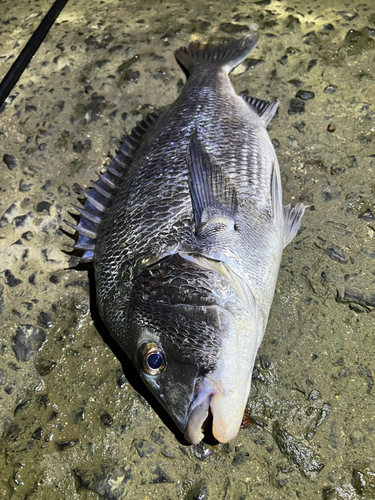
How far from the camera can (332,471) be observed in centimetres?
238

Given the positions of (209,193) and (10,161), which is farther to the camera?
(10,161)

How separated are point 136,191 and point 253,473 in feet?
6.38

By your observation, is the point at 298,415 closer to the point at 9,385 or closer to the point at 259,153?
the point at 259,153

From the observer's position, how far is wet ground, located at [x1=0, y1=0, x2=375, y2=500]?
2506mm

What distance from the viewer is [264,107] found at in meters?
3.58

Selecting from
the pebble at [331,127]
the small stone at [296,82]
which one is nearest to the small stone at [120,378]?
the pebble at [331,127]

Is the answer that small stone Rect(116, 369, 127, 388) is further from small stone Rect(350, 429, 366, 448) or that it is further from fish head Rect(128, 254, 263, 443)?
small stone Rect(350, 429, 366, 448)

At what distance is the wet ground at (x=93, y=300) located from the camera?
2.51m

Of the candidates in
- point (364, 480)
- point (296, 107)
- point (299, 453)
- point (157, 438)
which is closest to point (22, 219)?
point (157, 438)

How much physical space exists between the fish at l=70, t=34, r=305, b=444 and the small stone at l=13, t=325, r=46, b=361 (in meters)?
0.79

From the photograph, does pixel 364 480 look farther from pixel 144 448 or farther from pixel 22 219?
pixel 22 219

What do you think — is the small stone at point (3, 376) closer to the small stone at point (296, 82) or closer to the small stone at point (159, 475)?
the small stone at point (159, 475)

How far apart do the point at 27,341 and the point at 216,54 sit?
10.5 ft

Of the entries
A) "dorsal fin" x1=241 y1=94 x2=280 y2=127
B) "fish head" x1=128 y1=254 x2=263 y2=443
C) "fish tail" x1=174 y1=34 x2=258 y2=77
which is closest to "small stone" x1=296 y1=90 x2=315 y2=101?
"dorsal fin" x1=241 y1=94 x2=280 y2=127
